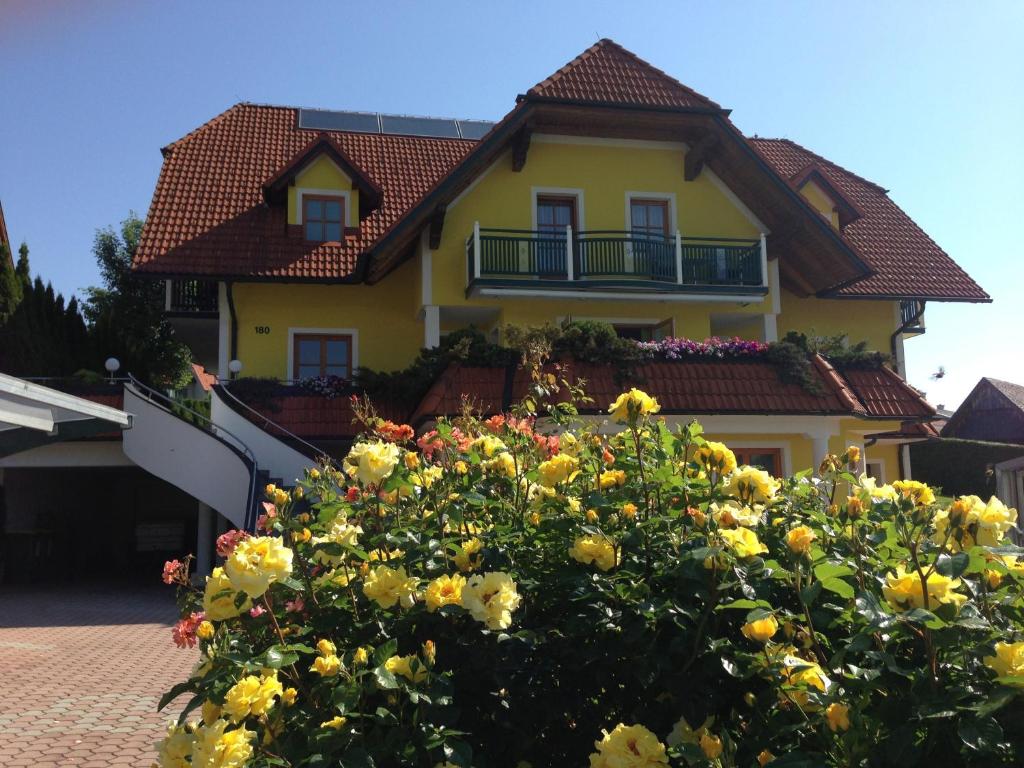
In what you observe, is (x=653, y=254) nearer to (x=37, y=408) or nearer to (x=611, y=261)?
(x=611, y=261)

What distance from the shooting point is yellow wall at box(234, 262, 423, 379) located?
639 inches

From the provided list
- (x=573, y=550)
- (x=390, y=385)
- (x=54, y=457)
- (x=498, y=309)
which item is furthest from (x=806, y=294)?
(x=573, y=550)

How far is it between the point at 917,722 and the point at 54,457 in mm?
15939

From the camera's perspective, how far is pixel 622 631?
2.16m

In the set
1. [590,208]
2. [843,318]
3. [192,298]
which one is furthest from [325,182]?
[843,318]

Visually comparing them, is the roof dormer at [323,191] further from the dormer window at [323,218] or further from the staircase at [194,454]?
the staircase at [194,454]

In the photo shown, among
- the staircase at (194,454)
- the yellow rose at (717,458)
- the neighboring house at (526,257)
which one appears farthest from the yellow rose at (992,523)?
the neighboring house at (526,257)

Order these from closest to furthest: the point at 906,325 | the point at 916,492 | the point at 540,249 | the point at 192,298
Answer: the point at 916,492, the point at 540,249, the point at 192,298, the point at 906,325

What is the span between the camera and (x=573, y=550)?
2.39 m

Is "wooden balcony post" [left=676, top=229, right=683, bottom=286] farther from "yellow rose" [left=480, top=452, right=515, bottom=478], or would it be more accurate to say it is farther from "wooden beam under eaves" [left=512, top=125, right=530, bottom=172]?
"yellow rose" [left=480, top=452, right=515, bottom=478]

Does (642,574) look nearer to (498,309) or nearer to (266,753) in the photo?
(266,753)

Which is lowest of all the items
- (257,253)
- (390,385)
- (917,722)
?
(917,722)

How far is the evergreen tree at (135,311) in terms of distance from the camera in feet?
88.5

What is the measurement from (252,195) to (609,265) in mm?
7638
